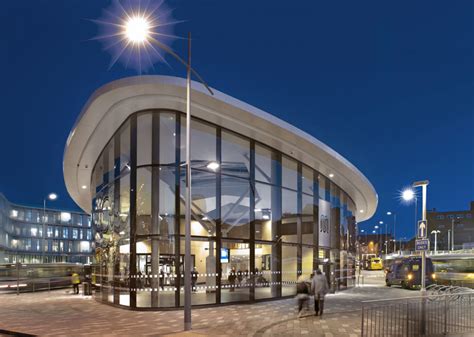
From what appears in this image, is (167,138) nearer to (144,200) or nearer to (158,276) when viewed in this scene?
(144,200)

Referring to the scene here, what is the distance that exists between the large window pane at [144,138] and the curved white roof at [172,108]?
484 mm

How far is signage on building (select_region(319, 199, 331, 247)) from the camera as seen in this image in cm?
2675

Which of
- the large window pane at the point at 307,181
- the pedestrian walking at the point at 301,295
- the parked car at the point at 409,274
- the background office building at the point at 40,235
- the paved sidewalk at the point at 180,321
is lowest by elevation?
the background office building at the point at 40,235

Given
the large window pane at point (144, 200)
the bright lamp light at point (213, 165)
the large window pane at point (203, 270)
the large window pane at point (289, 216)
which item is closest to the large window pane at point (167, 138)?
the large window pane at point (144, 200)

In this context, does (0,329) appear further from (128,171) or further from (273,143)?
(273,143)

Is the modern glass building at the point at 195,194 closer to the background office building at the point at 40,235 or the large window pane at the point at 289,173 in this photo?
the large window pane at the point at 289,173

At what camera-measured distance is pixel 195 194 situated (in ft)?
62.7

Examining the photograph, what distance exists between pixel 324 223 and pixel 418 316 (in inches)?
617

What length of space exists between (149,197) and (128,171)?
5.69 feet

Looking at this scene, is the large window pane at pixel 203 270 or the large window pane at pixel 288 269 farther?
the large window pane at pixel 288 269

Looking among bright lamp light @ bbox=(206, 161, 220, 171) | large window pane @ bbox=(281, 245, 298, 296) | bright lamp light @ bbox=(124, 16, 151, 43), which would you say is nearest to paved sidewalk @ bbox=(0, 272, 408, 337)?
large window pane @ bbox=(281, 245, 298, 296)

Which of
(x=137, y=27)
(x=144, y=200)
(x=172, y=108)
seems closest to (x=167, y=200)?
(x=144, y=200)

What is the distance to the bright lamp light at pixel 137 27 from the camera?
1173 cm

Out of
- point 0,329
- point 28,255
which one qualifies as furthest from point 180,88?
point 28,255
